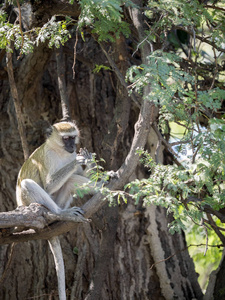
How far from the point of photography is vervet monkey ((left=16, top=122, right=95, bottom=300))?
4070 millimetres

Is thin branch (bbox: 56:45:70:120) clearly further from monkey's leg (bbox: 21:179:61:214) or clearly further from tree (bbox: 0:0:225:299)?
monkey's leg (bbox: 21:179:61:214)

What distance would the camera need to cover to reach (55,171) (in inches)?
174

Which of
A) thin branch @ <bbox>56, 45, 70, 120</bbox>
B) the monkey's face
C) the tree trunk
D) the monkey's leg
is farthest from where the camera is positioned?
the tree trunk

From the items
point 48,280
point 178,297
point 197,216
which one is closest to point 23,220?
point 197,216

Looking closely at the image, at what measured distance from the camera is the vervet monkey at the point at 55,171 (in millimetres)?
4070

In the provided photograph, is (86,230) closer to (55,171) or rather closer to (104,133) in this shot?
(55,171)

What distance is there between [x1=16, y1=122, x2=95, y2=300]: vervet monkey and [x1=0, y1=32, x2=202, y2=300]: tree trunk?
62 centimetres

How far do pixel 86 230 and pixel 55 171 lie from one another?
3.42ft

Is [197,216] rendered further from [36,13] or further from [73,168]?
[36,13]

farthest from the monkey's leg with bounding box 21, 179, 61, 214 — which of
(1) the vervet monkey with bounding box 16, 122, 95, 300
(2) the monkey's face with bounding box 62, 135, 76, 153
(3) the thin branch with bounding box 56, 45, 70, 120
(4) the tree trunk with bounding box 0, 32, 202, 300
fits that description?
(4) the tree trunk with bounding box 0, 32, 202, 300

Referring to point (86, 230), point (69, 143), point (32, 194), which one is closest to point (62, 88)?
point (69, 143)

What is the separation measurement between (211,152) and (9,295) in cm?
366

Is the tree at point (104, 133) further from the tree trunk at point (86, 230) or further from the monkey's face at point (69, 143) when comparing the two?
the monkey's face at point (69, 143)

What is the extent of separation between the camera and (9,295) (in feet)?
18.0
